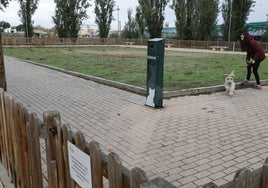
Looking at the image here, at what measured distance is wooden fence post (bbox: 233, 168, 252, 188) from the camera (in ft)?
4.38

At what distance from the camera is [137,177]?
1.49 m

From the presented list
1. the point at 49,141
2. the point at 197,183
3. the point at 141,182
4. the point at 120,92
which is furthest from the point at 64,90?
the point at 141,182

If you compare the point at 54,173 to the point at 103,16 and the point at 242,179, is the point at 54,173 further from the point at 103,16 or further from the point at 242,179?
the point at 103,16

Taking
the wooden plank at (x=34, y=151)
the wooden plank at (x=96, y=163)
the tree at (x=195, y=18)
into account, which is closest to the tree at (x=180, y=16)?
the tree at (x=195, y=18)

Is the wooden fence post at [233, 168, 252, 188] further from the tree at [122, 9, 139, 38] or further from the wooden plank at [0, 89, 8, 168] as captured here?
the tree at [122, 9, 139, 38]

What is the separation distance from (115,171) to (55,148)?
926 millimetres

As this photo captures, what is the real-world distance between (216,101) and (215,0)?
35.9 meters

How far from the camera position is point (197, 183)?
3691mm

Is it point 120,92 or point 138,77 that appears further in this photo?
point 138,77

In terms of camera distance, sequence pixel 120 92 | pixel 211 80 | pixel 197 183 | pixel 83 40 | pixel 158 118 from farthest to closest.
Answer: pixel 83 40, pixel 211 80, pixel 120 92, pixel 158 118, pixel 197 183

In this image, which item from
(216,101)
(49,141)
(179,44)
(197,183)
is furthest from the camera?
(179,44)

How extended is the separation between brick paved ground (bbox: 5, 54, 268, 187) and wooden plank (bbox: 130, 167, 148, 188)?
2282 millimetres

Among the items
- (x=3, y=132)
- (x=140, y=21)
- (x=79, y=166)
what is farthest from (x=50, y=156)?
(x=140, y=21)

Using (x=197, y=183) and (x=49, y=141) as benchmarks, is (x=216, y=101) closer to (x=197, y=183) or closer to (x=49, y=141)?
(x=197, y=183)
